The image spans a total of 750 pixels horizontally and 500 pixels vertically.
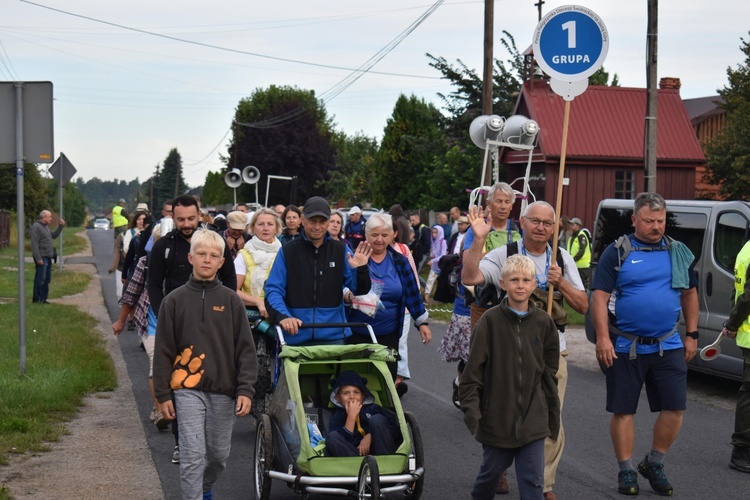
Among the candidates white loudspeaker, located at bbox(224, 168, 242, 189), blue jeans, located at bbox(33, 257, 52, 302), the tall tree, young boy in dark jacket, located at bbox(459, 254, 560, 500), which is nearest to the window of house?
white loudspeaker, located at bbox(224, 168, 242, 189)

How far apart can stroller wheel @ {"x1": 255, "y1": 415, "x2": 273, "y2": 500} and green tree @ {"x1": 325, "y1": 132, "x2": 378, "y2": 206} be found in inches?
2073

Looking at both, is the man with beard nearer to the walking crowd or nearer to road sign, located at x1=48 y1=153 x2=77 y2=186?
the walking crowd

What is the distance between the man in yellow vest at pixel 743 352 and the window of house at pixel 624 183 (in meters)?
30.5

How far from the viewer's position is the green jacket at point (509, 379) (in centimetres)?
571

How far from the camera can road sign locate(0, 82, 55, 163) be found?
10.8 m

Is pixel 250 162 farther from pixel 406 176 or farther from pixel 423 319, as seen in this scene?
pixel 423 319

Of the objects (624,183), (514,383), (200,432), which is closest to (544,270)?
(514,383)

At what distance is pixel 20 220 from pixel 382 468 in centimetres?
585

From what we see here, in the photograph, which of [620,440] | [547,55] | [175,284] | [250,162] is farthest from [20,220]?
[250,162]

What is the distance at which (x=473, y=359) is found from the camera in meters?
5.75

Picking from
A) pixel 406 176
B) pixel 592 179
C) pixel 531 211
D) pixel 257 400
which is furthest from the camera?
pixel 406 176

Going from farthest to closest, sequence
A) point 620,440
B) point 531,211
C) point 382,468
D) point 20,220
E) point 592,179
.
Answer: point 592,179 < point 20,220 < point 620,440 < point 531,211 < point 382,468

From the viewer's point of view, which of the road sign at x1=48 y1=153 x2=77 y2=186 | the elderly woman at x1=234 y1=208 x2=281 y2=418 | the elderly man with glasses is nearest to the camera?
the elderly man with glasses

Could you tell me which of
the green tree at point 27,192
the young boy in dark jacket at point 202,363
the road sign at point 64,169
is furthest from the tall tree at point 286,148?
the young boy in dark jacket at point 202,363
